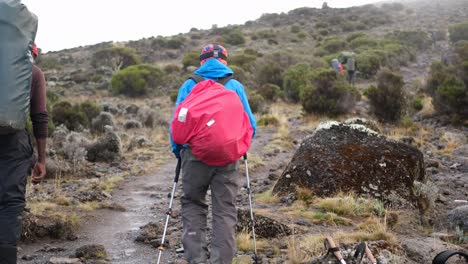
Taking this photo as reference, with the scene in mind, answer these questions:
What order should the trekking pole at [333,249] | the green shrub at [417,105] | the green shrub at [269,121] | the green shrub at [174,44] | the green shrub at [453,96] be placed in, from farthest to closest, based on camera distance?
the green shrub at [174,44], the green shrub at [269,121], the green shrub at [417,105], the green shrub at [453,96], the trekking pole at [333,249]

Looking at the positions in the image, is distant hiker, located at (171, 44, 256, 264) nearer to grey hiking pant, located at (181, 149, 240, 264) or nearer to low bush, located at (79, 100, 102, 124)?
grey hiking pant, located at (181, 149, 240, 264)

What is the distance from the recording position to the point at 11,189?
346 centimetres

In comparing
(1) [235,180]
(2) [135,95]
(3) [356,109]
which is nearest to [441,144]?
(3) [356,109]

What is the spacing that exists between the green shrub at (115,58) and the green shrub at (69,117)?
835 inches

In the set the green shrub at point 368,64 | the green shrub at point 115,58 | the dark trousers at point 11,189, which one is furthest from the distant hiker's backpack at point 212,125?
the green shrub at point 115,58

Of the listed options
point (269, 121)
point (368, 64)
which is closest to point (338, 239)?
point (269, 121)

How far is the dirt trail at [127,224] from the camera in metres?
5.59

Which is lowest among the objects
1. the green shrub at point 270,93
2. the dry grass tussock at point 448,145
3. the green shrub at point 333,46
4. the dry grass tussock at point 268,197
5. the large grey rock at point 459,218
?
the green shrub at point 270,93

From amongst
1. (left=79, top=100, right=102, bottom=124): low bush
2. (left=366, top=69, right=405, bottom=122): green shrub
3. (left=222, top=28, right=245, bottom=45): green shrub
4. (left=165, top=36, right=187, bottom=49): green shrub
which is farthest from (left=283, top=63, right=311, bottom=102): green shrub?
(left=165, top=36, right=187, bottom=49): green shrub

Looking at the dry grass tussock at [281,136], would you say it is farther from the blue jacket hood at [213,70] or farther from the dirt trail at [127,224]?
the blue jacket hood at [213,70]

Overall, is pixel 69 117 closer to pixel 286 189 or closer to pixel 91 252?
pixel 286 189

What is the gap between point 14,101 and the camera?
326cm

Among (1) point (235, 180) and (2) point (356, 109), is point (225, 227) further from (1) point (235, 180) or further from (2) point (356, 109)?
(2) point (356, 109)

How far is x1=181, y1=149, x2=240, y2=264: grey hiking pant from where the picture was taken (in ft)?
14.0
